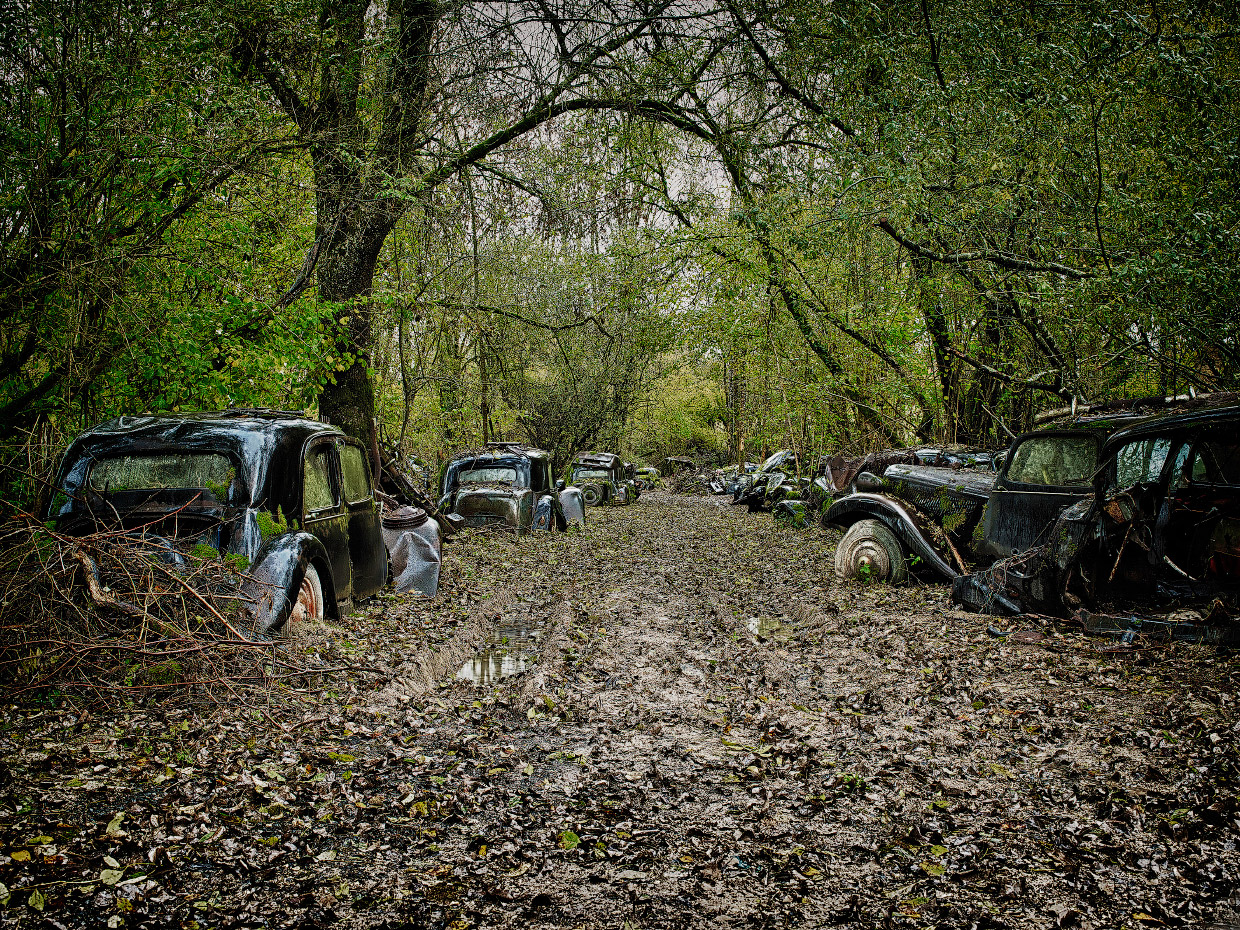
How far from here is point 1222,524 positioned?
547 centimetres

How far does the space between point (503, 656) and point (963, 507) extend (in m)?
5.57

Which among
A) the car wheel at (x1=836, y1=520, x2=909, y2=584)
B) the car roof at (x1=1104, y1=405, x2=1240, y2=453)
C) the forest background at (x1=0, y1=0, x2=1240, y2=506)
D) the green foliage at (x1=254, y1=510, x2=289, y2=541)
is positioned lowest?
the car wheel at (x1=836, y1=520, x2=909, y2=584)

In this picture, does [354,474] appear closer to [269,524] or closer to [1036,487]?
[269,524]

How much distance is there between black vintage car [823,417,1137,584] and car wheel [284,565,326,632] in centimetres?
617

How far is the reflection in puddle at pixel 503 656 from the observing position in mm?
6047

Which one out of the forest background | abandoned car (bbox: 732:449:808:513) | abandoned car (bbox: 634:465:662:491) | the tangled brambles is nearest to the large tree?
the forest background

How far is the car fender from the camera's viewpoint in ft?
27.8

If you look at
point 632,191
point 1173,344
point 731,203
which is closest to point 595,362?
point 731,203

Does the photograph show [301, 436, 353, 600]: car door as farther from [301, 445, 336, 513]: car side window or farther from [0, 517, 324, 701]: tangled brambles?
[0, 517, 324, 701]: tangled brambles

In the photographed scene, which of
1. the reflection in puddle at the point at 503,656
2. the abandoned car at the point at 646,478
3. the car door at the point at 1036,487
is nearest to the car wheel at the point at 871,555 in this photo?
the car door at the point at 1036,487

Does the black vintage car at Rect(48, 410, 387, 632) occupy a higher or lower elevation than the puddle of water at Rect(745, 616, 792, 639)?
higher

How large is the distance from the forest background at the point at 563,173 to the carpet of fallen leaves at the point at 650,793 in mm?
3501

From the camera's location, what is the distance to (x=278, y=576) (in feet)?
17.7

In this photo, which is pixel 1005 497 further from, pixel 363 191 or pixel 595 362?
pixel 595 362
